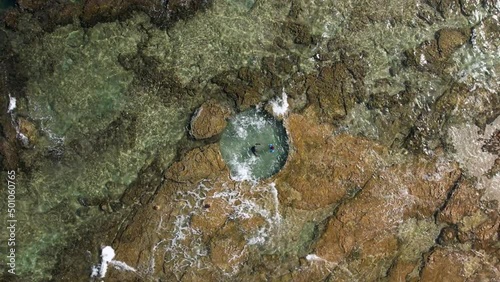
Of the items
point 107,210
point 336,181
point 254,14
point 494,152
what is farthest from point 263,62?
point 494,152

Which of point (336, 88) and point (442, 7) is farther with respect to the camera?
point (442, 7)

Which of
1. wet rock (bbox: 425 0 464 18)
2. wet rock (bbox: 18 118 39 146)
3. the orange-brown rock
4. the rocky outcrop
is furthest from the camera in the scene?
wet rock (bbox: 425 0 464 18)

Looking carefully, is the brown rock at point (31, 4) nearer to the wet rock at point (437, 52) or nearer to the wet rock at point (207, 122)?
the wet rock at point (207, 122)

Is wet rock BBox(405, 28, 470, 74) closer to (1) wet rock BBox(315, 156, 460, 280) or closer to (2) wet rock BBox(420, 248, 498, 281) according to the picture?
(1) wet rock BBox(315, 156, 460, 280)

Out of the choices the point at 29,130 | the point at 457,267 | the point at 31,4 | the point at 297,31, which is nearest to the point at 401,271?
the point at 457,267

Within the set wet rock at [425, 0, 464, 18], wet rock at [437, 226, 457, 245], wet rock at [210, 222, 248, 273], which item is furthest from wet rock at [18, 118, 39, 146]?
wet rock at [425, 0, 464, 18]

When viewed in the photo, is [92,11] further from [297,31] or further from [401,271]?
[401,271]

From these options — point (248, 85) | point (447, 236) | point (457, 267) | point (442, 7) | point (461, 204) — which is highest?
point (442, 7)
